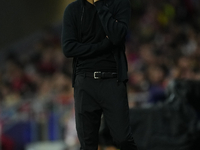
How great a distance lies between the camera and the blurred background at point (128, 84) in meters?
4.63

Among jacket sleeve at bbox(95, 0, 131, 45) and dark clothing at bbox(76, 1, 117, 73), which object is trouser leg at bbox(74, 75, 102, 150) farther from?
jacket sleeve at bbox(95, 0, 131, 45)

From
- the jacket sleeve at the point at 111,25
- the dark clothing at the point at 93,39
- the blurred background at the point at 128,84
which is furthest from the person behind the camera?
the blurred background at the point at 128,84

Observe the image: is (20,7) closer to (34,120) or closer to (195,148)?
(34,120)

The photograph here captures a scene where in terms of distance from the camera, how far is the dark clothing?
3.04 metres

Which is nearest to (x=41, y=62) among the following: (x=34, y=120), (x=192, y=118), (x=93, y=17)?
(x=34, y=120)

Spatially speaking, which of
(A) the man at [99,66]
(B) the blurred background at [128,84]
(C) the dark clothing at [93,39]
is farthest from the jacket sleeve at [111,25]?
A: (B) the blurred background at [128,84]

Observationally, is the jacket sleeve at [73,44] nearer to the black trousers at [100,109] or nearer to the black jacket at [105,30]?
the black jacket at [105,30]

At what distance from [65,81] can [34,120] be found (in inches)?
44.9

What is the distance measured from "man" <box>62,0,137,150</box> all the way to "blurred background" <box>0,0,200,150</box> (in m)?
1.50

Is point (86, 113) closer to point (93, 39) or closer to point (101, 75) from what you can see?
point (101, 75)

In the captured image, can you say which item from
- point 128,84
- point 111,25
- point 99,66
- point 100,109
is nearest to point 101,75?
point 99,66

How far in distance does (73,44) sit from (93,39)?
0.15 metres

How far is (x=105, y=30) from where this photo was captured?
2.96 meters

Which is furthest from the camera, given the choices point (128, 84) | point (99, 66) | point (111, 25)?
point (128, 84)
